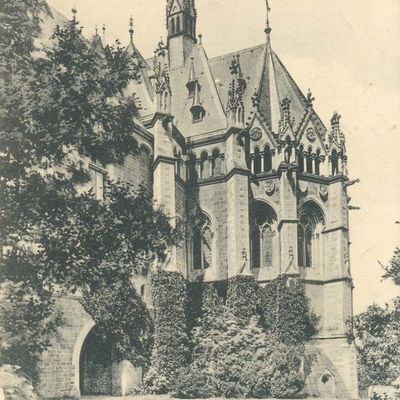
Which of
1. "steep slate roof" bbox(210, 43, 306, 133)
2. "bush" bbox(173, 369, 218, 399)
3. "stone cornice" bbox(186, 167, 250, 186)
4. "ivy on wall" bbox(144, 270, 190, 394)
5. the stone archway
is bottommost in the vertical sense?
the stone archway

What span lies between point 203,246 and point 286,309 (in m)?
5.28

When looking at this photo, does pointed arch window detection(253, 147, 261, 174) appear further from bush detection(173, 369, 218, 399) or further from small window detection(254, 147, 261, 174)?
bush detection(173, 369, 218, 399)

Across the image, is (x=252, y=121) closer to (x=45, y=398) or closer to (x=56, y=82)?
(x=45, y=398)

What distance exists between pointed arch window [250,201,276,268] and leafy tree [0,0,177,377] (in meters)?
18.1

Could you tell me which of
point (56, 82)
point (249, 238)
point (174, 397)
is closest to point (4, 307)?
point (56, 82)

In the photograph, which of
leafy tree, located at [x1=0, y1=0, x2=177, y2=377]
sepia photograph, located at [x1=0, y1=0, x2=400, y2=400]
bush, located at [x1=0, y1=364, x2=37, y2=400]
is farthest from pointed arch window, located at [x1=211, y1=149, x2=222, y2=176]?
bush, located at [x1=0, y1=364, x2=37, y2=400]

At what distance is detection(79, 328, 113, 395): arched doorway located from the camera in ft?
83.3

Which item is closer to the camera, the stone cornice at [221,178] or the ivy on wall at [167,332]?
the ivy on wall at [167,332]

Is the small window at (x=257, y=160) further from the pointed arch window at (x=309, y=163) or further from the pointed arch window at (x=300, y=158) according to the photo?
the pointed arch window at (x=309, y=163)

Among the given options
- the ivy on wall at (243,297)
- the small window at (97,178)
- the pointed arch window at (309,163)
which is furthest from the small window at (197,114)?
the small window at (97,178)

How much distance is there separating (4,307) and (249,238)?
18921mm

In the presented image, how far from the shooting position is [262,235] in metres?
32.7

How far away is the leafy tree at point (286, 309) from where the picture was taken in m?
29.5

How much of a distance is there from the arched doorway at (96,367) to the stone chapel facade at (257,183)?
3.32 metres
